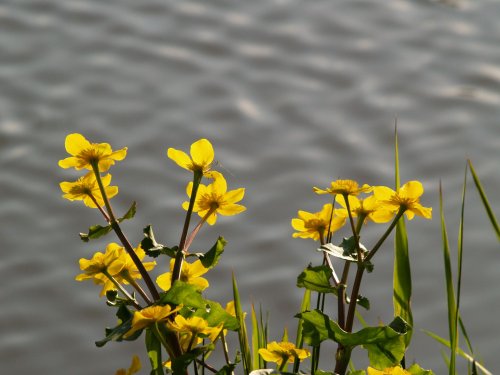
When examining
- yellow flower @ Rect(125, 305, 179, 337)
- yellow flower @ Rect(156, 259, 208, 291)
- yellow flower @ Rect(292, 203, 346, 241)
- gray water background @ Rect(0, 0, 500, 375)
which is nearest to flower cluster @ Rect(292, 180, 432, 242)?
yellow flower @ Rect(292, 203, 346, 241)

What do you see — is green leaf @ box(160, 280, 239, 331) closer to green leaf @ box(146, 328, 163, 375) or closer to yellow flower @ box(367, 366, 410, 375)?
green leaf @ box(146, 328, 163, 375)

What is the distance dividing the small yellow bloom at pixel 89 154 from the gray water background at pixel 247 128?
128 centimetres

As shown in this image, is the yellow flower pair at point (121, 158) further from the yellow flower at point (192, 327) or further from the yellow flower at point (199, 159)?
the yellow flower at point (192, 327)

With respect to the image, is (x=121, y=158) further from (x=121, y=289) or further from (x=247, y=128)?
(x=247, y=128)

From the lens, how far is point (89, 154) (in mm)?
1177

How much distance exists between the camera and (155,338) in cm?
114

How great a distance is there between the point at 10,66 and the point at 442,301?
6.13 ft

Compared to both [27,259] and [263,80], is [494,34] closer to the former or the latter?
[263,80]

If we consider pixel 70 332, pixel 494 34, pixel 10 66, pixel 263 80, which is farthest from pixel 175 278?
pixel 494 34

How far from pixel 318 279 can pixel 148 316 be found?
207 millimetres

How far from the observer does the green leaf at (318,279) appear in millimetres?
1132

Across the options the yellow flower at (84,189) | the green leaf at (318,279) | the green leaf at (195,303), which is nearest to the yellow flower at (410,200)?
the green leaf at (318,279)

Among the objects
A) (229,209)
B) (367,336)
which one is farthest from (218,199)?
(367,336)

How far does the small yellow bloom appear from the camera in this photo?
1176 mm
